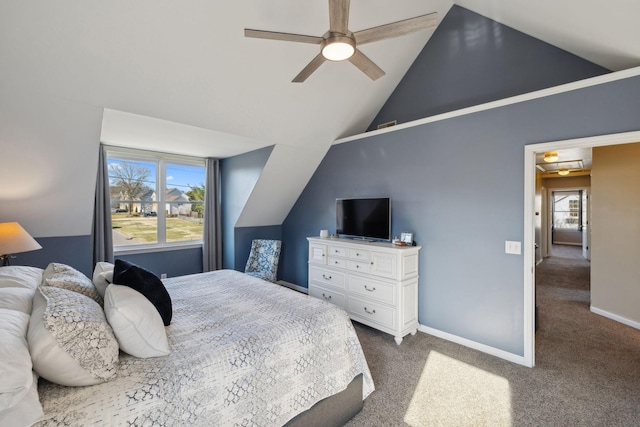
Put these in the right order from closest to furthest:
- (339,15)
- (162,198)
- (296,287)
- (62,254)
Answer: (339,15), (62,254), (162,198), (296,287)

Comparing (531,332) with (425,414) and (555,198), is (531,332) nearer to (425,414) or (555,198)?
(425,414)

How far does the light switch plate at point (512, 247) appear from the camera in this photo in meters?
2.66

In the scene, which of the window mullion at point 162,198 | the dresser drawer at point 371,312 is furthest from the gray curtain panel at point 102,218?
the dresser drawer at point 371,312

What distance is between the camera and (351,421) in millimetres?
1952

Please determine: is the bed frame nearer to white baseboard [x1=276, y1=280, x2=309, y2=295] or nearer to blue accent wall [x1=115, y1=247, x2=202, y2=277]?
white baseboard [x1=276, y1=280, x2=309, y2=295]

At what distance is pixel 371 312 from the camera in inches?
129

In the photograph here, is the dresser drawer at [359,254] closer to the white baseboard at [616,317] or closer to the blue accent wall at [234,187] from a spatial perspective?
the blue accent wall at [234,187]

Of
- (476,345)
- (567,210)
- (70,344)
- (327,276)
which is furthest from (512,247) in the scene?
(567,210)

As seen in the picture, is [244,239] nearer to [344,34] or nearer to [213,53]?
[213,53]

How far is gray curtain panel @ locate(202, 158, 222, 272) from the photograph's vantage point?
4859 millimetres

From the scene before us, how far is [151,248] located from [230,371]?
3.72 metres

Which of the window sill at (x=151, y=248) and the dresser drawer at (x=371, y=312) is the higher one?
the window sill at (x=151, y=248)

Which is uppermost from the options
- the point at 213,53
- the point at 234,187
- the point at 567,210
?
the point at 213,53

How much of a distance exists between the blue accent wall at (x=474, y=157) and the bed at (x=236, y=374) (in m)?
1.59
